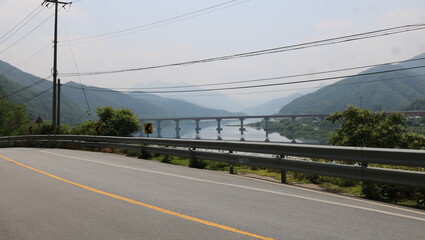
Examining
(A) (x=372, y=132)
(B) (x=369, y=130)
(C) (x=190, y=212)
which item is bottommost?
(C) (x=190, y=212)

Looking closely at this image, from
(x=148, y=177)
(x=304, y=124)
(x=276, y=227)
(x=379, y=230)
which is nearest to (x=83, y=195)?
(x=148, y=177)

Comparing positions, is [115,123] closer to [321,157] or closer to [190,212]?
[321,157]

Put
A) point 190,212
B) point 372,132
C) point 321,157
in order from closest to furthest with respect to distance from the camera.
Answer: point 190,212
point 321,157
point 372,132

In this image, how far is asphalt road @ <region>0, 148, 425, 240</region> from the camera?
434 centimetres

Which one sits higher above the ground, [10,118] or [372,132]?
[10,118]

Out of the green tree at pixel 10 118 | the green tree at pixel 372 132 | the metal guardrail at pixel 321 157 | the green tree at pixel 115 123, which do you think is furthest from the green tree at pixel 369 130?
the green tree at pixel 10 118

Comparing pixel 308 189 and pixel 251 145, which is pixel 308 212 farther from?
pixel 251 145

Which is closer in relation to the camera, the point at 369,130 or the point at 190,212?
the point at 190,212

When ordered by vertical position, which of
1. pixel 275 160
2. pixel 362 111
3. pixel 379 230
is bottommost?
pixel 379 230

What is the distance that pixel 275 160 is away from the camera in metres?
8.67

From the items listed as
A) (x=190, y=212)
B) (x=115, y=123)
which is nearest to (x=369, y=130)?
(x=115, y=123)

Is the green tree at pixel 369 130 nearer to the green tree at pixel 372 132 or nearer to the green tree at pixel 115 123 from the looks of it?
the green tree at pixel 372 132

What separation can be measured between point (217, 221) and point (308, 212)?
1501mm

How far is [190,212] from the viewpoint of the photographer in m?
5.33
